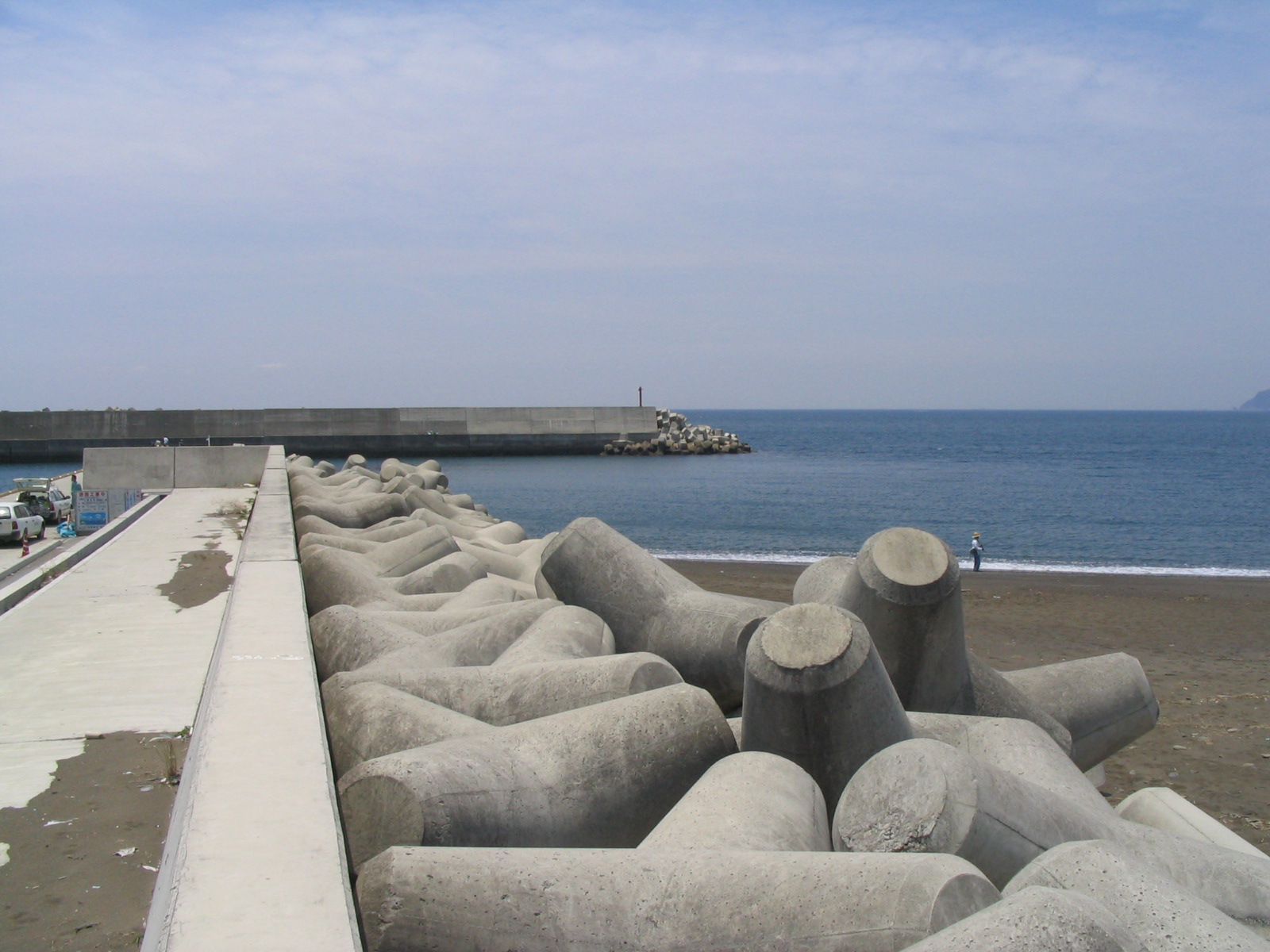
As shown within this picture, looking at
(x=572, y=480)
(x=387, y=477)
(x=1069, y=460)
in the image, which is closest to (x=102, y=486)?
(x=387, y=477)

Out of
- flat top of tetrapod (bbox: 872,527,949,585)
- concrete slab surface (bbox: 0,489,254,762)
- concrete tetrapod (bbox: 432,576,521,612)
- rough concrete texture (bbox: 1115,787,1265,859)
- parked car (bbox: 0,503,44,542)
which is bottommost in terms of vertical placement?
parked car (bbox: 0,503,44,542)

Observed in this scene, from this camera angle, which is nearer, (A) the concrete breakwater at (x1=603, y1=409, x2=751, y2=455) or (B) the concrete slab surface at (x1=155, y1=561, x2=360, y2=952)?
(B) the concrete slab surface at (x1=155, y1=561, x2=360, y2=952)

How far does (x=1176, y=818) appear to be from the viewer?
4051mm

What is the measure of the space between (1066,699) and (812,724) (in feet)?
7.87

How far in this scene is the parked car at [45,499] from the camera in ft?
77.2

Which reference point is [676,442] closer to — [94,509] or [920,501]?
[920,501]

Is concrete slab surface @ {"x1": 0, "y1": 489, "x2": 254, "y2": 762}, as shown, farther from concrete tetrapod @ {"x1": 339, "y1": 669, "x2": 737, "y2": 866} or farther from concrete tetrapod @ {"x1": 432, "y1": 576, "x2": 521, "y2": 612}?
concrete tetrapod @ {"x1": 339, "y1": 669, "x2": 737, "y2": 866}

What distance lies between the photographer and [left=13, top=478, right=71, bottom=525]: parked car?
2353 cm

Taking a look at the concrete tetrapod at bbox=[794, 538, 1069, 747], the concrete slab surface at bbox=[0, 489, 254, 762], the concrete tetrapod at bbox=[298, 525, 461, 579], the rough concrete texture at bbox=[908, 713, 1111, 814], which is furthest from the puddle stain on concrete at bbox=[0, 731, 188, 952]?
the concrete tetrapod at bbox=[298, 525, 461, 579]

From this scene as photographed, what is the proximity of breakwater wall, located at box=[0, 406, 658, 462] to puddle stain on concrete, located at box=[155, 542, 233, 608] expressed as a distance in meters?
47.8

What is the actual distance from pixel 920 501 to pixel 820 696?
37.9 m

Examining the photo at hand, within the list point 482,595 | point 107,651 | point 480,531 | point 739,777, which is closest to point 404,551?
point 482,595

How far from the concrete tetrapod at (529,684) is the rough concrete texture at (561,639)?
0.92ft

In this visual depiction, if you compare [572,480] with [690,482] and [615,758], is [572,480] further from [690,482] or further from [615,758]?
[615,758]
